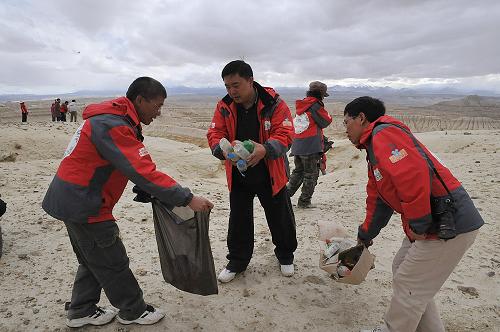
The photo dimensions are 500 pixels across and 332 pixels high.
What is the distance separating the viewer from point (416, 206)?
81.6 inches

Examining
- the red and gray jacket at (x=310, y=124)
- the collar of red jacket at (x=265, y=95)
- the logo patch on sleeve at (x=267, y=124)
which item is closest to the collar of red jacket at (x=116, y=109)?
the collar of red jacket at (x=265, y=95)

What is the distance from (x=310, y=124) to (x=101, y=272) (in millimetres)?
3743

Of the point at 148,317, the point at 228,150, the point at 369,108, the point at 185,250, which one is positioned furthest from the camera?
the point at 228,150

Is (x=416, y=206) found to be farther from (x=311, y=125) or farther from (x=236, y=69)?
(x=311, y=125)

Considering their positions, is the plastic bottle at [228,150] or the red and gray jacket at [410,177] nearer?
the red and gray jacket at [410,177]

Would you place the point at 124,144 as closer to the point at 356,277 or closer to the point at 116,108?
the point at 116,108

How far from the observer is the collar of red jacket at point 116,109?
234cm

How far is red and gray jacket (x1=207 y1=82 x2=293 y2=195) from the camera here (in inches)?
125

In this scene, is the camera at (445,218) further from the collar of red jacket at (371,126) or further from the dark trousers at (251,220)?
the dark trousers at (251,220)

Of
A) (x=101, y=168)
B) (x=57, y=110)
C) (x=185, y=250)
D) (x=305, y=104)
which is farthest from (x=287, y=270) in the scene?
(x=57, y=110)

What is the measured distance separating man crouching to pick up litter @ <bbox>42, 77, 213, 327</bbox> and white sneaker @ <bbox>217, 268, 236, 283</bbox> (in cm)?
103

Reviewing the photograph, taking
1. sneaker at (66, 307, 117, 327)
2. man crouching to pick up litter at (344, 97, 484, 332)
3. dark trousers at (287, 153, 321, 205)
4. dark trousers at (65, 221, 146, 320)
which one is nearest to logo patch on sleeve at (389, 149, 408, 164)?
man crouching to pick up litter at (344, 97, 484, 332)

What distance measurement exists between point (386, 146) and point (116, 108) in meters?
1.72

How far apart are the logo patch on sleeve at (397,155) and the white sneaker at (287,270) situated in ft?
6.46
